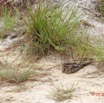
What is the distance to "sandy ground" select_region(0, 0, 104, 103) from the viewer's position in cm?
274

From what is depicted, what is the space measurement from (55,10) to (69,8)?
1.42ft

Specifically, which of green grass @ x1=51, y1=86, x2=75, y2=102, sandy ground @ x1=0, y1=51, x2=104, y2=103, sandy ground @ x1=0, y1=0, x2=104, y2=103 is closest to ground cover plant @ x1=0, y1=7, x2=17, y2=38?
Result: sandy ground @ x1=0, y1=0, x2=104, y2=103

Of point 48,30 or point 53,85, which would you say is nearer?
point 53,85

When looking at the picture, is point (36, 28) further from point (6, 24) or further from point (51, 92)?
point (51, 92)

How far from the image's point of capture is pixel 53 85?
3021 millimetres

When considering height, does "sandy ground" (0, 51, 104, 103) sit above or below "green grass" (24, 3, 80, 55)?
below

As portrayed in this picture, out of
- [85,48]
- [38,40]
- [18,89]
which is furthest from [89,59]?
[18,89]

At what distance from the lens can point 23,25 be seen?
419 cm

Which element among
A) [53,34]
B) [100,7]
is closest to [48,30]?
[53,34]

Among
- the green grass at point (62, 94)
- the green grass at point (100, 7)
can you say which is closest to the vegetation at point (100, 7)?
the green grass at point (100, 7)

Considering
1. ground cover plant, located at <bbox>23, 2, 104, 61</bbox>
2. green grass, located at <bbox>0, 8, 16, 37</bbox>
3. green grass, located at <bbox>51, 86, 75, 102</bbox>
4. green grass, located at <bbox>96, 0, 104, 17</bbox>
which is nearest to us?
green grass, located at <bbox>51, 86, 75, 102</bbox>

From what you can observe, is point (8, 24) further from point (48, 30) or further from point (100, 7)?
point (100, 7)

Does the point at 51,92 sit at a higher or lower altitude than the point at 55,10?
lower

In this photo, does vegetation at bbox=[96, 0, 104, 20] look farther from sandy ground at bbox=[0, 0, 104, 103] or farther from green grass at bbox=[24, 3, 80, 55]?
sandy ground at bbox=[0, 0, 104, 103]
